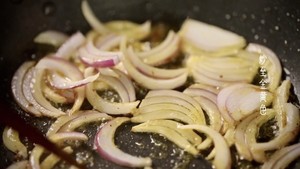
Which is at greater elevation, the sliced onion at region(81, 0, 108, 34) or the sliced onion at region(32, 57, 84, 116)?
the sliced onion at region(81, 0, 108, 34)

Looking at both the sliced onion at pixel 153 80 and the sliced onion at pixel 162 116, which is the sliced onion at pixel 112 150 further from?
the sliced onion at pixel 153 80

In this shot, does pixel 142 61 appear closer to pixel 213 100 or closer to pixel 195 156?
pixel 213 100

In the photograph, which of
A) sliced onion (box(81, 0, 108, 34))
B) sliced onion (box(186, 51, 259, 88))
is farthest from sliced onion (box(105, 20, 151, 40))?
sliced onion (box(186, 51, 259, 88))

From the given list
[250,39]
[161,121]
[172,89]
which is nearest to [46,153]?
[161,121]

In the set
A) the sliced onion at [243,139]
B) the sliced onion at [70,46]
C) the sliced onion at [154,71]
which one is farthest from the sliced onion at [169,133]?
the sliced onion at [70,46]

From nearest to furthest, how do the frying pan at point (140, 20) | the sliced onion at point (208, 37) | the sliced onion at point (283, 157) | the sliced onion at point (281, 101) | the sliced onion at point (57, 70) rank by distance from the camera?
the sliced onion at point (283, 157) → the sliced onion at point (281, 101) → the sliced onion at point (57, 70) → the frying pan at point (140, 20) → the sliced onion at point (208, 37)

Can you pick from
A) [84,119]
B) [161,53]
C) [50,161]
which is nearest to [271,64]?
[161,53]

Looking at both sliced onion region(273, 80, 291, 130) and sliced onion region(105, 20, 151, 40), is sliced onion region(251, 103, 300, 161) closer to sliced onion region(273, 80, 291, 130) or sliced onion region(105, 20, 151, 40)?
sliced onion region(273, 80, 291, 130)
